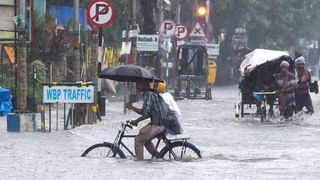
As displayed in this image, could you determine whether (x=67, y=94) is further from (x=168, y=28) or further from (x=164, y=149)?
(x=168, y=28)

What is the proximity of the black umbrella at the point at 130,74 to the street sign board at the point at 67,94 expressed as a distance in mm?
4394

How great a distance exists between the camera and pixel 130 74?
51.4ft

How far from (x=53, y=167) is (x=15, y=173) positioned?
0.86 metres

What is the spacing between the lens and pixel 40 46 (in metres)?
32.2

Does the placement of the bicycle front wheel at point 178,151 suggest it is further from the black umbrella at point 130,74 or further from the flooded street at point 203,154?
the black umbrella at point 130,74

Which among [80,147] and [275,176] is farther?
[80,147]

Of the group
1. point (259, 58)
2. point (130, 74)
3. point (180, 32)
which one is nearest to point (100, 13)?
point (130, 74)

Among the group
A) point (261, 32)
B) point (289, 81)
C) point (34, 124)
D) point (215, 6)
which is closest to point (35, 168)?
point (34, 124)

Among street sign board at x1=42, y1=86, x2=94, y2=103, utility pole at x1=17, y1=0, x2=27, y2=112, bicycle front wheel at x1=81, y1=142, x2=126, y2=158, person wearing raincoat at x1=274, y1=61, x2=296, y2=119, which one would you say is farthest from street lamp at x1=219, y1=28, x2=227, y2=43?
bicycle front wheel at x1=81, y1=142, x2=126, y2=158

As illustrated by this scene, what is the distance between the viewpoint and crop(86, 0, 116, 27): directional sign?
74.9 feet

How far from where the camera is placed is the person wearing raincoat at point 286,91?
24828 millimetres

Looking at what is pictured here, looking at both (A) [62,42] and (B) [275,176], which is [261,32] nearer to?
(A) [62,42]

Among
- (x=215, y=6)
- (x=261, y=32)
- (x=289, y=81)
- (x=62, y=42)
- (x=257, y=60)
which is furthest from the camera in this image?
(x=261, y=32)

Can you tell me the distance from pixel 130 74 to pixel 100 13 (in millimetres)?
7460
